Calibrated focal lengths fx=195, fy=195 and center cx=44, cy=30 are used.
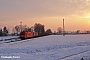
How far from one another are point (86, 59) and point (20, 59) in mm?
5468

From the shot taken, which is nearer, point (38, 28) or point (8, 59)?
point (8, 59)

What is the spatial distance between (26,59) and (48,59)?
1884mm

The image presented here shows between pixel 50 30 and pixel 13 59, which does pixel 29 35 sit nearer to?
pixel 13 59

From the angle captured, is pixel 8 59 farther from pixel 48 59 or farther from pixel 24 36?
pixel 24 36

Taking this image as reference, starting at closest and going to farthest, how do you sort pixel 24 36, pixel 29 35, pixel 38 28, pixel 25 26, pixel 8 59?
pixel 8 59 < pixel 24 36 < pixel 29 35 < pixel 38 28 < pixel 25 26

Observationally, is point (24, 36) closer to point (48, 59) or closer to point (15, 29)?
point (48, 59)

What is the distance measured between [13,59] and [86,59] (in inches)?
237

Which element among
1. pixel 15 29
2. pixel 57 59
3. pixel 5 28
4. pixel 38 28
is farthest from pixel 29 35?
pixel 15 29

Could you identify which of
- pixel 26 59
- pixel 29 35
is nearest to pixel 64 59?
pixel 26 59

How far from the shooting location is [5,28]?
152 m

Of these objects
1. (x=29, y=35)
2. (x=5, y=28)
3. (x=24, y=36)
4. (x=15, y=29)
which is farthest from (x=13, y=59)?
(x=15, y=29)

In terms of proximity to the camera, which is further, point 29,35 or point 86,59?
point 29,35

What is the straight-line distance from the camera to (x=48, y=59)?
1666 cm

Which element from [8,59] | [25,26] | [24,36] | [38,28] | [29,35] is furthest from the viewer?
[25,26]
